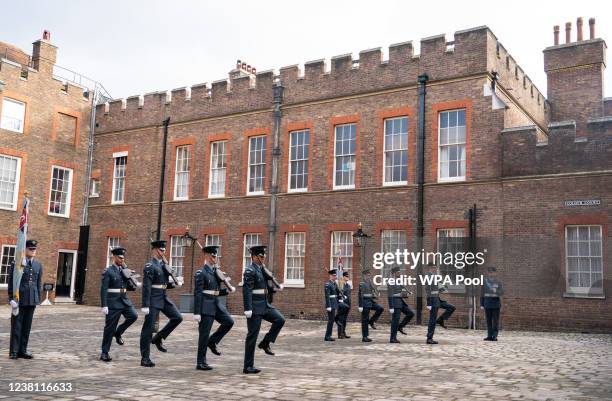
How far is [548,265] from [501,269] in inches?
55.8

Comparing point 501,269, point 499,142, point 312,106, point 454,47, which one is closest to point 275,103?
point 312,106

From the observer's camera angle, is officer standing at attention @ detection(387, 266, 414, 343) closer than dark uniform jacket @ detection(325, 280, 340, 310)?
Yes

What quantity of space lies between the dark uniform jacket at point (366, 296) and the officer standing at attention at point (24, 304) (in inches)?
327

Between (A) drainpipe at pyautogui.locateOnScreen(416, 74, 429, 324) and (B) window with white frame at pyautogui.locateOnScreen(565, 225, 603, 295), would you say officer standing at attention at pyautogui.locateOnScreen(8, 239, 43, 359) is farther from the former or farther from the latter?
(B) window with white frame at pyautogui.locateOnScreen(565, 225, 603, 295)

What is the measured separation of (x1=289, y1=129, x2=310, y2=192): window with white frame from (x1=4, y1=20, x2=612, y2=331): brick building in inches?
1.8

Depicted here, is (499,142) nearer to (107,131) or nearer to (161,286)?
(161,286)

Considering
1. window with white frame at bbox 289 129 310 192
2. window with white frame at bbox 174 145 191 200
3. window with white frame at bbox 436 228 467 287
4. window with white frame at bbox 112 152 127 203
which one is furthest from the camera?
window with white frame at bbox 112 152 127 203

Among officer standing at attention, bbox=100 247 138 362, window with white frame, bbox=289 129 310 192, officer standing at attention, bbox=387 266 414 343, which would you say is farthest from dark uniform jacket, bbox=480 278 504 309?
window with white frame, bbox=289 129 310 192

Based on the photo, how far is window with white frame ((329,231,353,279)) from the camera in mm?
22859

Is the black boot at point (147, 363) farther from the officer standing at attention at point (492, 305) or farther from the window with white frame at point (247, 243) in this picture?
the window with white frame at point (247, 243)

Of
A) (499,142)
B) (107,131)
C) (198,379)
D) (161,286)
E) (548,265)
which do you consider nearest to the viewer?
(198,379)

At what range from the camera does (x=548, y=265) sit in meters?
19.2

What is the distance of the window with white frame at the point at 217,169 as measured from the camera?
26.9 meters

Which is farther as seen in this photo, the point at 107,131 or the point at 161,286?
the point at 107,131
